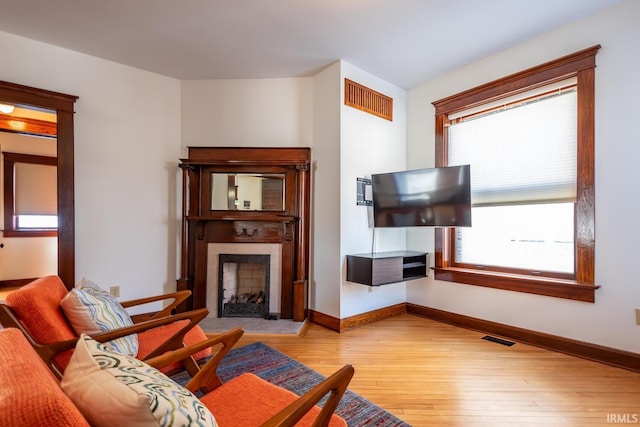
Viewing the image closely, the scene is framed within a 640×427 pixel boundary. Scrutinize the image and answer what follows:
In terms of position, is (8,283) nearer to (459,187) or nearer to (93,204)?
(93,204)

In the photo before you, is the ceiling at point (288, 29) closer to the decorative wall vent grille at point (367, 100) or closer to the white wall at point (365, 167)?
the decorative wall vent grille at point (367, 100)

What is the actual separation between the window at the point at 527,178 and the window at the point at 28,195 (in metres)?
5.80

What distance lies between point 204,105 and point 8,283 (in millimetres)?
3957

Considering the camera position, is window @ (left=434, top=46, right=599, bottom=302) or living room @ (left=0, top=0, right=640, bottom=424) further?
window @ (left=434, top=46, right=599, bottom=302)

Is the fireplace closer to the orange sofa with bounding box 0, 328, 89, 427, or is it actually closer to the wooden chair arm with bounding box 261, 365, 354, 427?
the wooden chair arm with bounding box 261, 365, 354, 427

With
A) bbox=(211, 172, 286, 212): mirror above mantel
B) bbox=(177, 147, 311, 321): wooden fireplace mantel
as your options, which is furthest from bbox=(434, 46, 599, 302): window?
bbox=(211, 172, 286, 212): mirror above mantel

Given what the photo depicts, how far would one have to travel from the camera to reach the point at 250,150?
348cm

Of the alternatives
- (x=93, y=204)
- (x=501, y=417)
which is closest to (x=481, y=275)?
(x=501, y=417)

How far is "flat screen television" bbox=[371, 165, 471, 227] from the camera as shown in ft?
9.46

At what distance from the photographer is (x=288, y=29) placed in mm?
2615

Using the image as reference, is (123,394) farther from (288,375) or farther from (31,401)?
(288,375)

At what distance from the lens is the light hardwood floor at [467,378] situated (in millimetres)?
1759

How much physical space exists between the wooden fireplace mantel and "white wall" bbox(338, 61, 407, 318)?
0.48 meters

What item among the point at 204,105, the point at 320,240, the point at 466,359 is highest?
the point at 204,105
